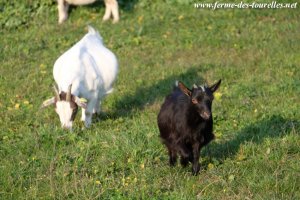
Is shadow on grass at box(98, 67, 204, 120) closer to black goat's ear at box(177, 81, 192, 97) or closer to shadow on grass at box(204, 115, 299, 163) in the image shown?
shadow on grass at box(204, 115, 299, 163)

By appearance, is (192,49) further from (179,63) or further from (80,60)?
(80,60)

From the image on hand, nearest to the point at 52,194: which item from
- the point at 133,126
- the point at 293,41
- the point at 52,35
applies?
the point at 133,126

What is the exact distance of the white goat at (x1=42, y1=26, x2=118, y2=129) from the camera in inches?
353

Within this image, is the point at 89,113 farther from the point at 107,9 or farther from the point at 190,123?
the point at 107,9

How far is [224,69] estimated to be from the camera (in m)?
12.0

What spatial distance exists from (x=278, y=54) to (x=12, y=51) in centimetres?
565

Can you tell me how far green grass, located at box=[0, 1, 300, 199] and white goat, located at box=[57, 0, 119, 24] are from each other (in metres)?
0.23

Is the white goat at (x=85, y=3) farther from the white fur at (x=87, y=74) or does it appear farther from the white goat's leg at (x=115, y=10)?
the white fur at (x=87, y=74)

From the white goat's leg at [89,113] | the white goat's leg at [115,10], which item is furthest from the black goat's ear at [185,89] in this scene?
the white goat's leg at [115,10]

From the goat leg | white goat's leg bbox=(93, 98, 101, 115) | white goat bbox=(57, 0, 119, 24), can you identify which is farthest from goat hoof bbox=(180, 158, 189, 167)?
white goat bbox=(57, 0, 119, 24)

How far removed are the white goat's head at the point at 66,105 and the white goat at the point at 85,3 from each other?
7.71 metres

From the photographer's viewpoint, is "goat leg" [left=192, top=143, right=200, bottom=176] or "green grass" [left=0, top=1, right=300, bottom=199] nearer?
"green grass" [left=0, top=1, right=300, bottom=199]

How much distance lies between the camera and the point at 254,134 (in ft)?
26.9

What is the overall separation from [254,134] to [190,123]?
172cm
